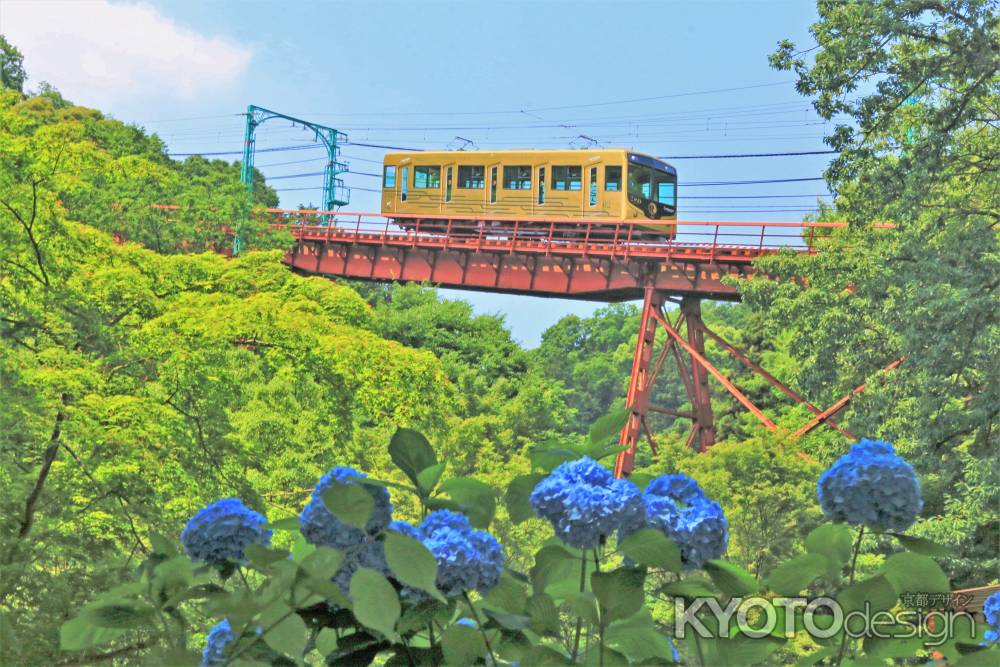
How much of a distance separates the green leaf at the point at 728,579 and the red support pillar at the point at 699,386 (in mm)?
27874

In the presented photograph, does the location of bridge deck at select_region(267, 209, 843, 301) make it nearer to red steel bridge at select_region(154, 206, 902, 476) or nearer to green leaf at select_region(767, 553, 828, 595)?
red steel bridge at select_region(154, 206, 902, 476)

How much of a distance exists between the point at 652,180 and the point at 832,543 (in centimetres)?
3173

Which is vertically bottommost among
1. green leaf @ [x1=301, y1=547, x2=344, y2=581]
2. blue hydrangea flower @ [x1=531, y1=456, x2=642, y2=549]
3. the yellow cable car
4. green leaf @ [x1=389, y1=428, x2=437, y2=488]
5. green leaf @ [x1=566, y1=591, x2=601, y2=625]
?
green leaf @ [x1=566, y1=591, x2=601, y2=625]

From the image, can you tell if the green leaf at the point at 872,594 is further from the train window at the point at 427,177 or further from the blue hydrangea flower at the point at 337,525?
the train window at the point at 427,177

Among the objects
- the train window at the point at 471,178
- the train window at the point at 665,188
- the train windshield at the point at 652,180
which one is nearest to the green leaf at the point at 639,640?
the train windshield at the point at 652,180

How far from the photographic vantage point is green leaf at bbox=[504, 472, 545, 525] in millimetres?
2148

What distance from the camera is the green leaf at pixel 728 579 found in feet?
6.68

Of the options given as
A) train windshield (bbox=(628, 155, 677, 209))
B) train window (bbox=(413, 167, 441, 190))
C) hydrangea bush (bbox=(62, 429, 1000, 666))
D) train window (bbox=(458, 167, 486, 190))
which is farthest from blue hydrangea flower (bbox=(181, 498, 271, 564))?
train window (bbox=(413, 167, 441, 190))

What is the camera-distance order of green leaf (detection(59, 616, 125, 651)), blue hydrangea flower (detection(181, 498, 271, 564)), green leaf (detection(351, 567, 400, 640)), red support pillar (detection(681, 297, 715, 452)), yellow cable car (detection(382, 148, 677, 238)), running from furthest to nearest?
1. yellow cable car (detection(382, 148, 677, 238))
2. red support pillar (detection(681, 297, 715, 452))
3. blue hydrangea flower (detection(181, 498, 271, 564))
4. green leaf (detection(59, 616, 125, 651))
5. green leaf (detection(351, 567, 400, 640))

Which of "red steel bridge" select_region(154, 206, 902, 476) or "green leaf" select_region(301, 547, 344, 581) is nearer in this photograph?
"green leaf" select_region(301, 547, 344, 581)

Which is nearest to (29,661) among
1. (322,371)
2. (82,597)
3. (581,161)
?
(82,597)

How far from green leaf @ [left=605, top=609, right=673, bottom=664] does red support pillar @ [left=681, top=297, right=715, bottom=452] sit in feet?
91.5

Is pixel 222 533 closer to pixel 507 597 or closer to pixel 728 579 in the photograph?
pixel 507 597

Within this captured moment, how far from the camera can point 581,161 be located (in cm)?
3278
